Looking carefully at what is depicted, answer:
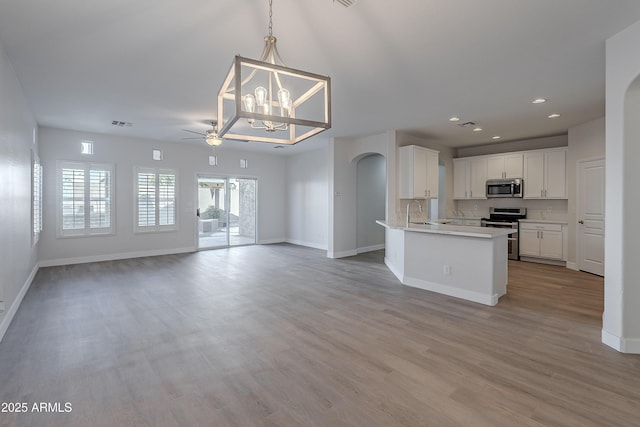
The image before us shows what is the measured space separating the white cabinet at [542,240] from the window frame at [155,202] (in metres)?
8.35

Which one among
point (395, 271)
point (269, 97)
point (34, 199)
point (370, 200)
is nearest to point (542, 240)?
point (395, 271)

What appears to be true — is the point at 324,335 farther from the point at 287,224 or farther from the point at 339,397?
the point at 287,224

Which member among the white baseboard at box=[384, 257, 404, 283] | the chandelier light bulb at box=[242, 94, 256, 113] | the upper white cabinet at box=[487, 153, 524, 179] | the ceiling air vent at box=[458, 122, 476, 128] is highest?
the ceiling air vent at box=[458, 122, 476, 128]

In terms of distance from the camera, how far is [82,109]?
505 centimetres

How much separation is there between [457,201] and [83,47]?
816 cm

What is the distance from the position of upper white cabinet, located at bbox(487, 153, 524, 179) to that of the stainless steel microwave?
0.13 m

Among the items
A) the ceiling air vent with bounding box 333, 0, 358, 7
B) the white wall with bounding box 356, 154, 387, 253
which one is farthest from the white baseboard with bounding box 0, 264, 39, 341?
the white wall with bounding box 356, 154, 387, 253

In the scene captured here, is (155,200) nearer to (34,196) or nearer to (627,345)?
(34,196)

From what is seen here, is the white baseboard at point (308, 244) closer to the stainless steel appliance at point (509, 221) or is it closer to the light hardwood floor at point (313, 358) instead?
the light hardwood floor at point (313, 358)

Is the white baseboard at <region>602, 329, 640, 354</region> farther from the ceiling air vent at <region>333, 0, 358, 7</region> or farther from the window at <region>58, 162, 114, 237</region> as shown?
the window at <region>58, 162, 114, 237</region>

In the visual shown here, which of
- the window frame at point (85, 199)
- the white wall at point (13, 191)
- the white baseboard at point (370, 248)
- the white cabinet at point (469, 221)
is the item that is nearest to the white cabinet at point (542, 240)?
the white cabinet at point (469, 221)

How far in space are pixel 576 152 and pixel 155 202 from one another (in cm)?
926

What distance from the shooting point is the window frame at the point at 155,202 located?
24.2 feet

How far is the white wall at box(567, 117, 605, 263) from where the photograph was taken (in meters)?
5.57
